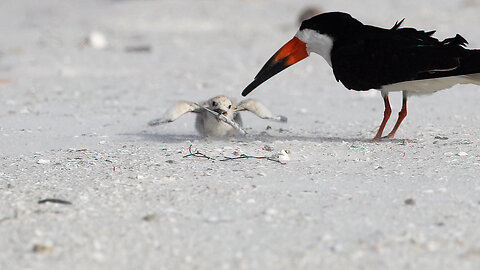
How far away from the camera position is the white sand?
2.98 metres

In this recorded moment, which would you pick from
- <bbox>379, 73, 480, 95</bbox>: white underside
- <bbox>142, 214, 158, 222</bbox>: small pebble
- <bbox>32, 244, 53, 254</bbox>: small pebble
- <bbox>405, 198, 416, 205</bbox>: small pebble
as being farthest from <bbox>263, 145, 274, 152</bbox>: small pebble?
<bbox>32, 244, 53, 254</bbox>: small pebble

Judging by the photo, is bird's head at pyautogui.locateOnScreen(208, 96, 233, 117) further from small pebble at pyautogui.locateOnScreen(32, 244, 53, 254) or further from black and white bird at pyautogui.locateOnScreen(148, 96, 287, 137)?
small pebble at pyautogui.locateOnScreen(32, 244, 53, 254)

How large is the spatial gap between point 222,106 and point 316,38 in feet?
2.84

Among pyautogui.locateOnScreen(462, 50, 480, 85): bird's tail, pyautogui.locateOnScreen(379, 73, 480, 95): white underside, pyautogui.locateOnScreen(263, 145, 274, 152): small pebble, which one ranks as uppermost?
pyautogui.locateOnScreen(462, 50, 480, 85): bird's tail

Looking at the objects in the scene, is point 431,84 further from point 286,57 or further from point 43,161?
point 43,161

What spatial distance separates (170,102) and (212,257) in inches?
193

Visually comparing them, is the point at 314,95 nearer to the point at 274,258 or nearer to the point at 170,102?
the point at 170,102

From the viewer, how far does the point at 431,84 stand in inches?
200

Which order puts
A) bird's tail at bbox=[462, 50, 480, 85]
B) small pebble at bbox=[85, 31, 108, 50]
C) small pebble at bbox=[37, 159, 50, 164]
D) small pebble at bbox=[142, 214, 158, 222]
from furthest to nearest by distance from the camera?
small pebble at bbox=[85, 31, 108, 50], bird's tail at bbox=[462, 50, 480, 85], small pebble at bbox=[37, 159, 50, 164], small pebble at bbox=[142, 214, 158, 222]

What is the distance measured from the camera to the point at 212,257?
9.62 ft

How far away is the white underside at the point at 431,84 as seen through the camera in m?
5.00

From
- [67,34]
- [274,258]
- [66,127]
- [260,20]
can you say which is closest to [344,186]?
[274,258]

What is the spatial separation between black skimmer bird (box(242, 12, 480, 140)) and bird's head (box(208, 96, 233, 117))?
71 cm

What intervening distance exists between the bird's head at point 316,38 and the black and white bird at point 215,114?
0.19m
